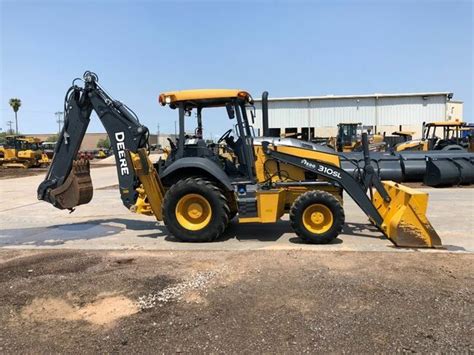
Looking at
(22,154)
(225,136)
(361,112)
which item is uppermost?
(361,112)

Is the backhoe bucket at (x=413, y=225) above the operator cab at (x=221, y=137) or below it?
below

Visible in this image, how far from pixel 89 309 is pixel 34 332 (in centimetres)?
63

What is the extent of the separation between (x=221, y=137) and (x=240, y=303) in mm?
3994

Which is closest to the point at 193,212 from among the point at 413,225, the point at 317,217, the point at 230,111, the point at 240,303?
→ the point at 230,111

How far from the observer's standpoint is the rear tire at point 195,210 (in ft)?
24.6

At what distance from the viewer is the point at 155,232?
8.77 meters

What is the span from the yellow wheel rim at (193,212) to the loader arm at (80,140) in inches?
39.6

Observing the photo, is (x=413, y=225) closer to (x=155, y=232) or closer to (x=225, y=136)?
(x=225, y=136)

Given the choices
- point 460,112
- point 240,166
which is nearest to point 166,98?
point 240,166

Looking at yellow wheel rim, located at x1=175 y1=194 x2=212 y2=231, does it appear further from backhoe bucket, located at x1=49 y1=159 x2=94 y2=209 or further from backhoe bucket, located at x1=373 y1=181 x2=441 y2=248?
backhoe bucket, located at x1=373 y1=181 x2=441 y2=248

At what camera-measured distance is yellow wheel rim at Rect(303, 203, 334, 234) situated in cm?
727

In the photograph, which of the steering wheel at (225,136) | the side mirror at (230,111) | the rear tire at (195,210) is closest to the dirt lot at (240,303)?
the rear tire at (195,210)

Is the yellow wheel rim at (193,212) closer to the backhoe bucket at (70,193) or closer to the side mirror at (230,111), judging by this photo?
the side mirror at (230,111)

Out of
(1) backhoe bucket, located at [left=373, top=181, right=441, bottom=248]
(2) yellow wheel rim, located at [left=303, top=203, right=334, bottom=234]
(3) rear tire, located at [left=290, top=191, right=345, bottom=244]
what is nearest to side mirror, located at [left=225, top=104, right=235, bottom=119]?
(3) rear tire, located at [left=290, top=191, right=345, bottom=244]
